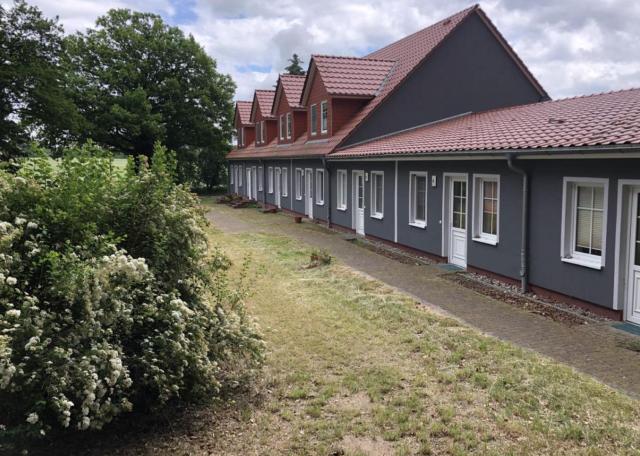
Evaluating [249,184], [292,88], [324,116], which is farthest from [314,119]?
[249,184]

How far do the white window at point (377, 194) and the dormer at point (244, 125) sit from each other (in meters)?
22.8

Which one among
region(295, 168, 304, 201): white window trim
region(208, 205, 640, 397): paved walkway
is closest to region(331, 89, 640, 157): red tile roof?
region(208, 205, 640, 397): paved walkway

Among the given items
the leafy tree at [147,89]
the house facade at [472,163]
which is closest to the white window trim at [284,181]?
the house facade at [472,163]

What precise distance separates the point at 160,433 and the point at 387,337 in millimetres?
3593

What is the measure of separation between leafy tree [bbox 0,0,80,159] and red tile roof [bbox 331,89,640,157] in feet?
65.0

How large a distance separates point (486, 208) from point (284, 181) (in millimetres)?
17176

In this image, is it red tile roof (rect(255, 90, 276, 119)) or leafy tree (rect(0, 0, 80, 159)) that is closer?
leafy tree (rect(0, 0, 80, 159))

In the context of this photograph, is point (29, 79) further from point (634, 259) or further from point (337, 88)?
point (634, 259)

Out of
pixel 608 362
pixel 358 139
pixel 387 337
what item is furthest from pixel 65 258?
pixel 358 139

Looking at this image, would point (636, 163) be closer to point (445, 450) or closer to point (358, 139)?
point (445, 450)

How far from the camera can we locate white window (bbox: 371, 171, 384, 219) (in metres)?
17.2

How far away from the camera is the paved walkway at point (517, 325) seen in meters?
6.65

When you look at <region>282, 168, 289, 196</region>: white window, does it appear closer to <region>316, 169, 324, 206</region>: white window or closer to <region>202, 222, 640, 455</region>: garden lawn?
<region>316, 169, 324, 206</region>: white window

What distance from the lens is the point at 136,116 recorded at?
38.4 metres
